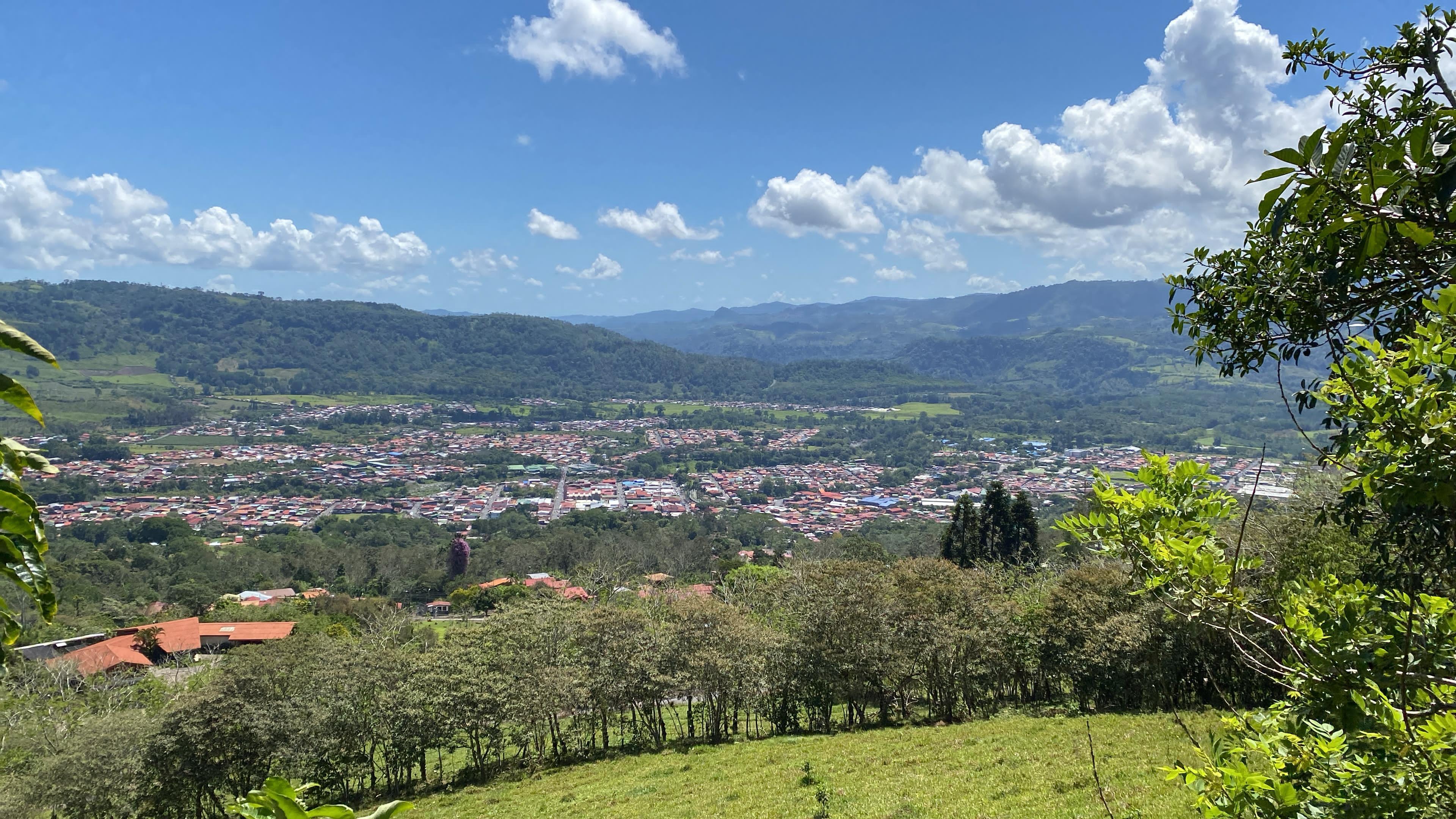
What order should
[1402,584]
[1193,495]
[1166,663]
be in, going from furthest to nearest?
[1166,663] < [1402,584] < [1193,495]

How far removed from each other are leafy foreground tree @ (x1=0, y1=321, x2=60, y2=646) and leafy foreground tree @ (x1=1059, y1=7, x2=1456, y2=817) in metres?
3.04

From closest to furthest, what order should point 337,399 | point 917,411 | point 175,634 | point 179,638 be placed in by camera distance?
1. point 179,638
2. point 175,634
3. point 337,399
4. point 917,411

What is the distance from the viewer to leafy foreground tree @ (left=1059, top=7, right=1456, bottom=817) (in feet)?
5.30

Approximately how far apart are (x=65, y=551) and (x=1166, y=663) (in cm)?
8031

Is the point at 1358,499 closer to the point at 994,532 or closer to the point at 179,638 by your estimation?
the point at 994,532

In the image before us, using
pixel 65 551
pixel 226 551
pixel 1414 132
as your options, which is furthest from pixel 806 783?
pixel 65 551

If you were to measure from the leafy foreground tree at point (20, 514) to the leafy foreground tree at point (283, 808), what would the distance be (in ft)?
2.90

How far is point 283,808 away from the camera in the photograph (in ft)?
4.59

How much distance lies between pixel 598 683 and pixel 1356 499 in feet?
66.2

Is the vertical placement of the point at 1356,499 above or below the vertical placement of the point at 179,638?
above

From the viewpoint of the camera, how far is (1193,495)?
2.35 meters

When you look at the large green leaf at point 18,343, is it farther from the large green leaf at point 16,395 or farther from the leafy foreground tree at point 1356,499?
the leafy foreground tree at point 1356,499

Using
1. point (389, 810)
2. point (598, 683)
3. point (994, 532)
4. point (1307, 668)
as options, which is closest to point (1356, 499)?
point (1307, 668)

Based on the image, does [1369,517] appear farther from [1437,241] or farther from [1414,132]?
[1414,132]
